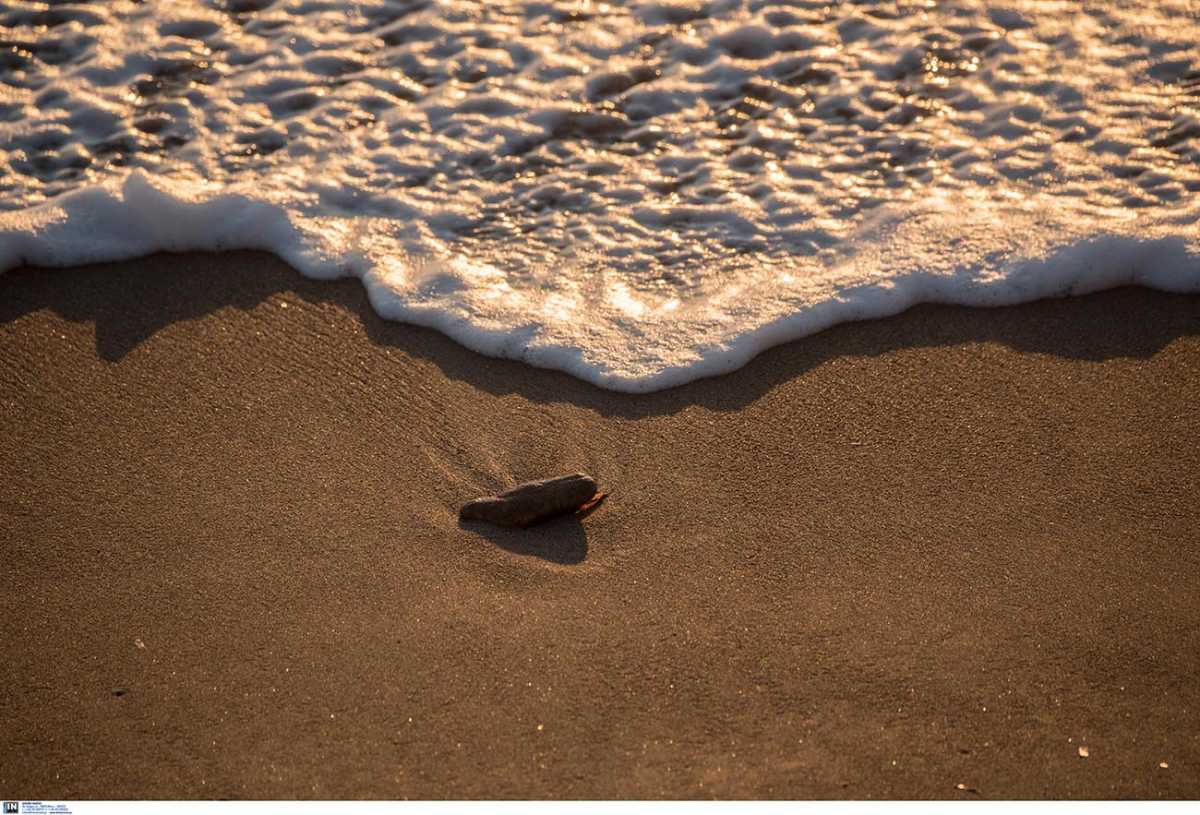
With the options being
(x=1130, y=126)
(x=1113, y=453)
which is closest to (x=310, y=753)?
(x=1113, y=453)

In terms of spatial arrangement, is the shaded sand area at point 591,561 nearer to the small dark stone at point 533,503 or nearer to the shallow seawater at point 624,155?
the small dark stone at point 533,503

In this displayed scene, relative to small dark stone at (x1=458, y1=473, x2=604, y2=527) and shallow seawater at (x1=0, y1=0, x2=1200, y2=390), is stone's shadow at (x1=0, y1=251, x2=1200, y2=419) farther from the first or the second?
small dark stone at (x1=458, y1=473, x2=604, y2=527)

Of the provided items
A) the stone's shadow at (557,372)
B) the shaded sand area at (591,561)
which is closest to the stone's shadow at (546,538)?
the shaded sand area at (591,561)

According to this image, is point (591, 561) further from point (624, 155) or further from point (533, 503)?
point (624, 155)

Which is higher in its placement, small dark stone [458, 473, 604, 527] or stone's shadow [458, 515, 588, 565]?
small dark stone [458, 473, 604, 527]

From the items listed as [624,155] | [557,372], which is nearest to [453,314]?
[557,372]

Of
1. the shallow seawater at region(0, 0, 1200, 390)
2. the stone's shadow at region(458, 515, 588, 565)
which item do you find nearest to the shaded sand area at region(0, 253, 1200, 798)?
the stone's shadow at region(458, 515, 588, 565)

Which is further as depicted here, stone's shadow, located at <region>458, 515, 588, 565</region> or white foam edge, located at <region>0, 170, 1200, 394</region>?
white foam edge, located at <region>0, 170, 1200, 394</region>
